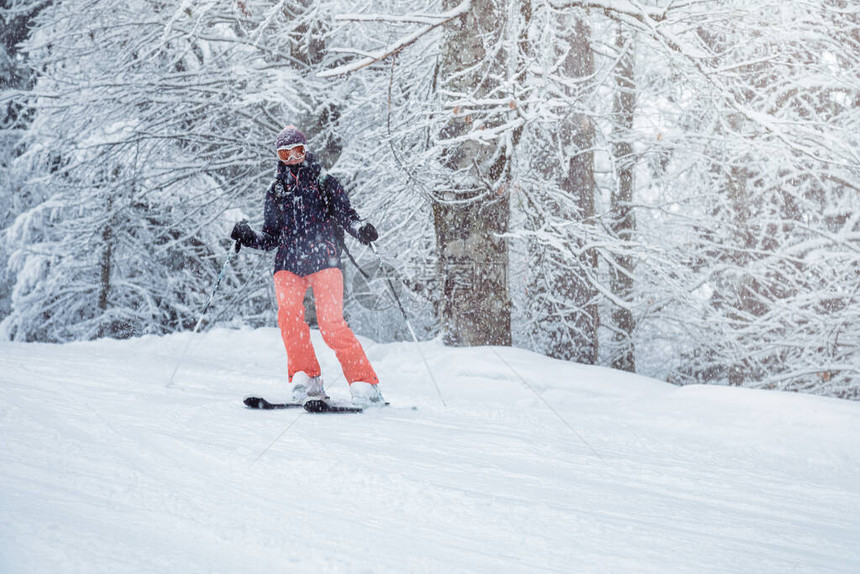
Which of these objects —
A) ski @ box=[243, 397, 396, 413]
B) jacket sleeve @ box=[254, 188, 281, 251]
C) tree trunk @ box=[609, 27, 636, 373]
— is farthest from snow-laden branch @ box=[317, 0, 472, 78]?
tree trunk @ box=[609, 27, 636, 373]

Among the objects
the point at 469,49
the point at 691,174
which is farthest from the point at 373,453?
the point at 691,174

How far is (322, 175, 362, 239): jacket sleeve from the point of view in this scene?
4371 mm

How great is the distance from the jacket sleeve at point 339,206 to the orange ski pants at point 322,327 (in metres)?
0.33

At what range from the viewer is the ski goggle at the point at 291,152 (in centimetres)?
428

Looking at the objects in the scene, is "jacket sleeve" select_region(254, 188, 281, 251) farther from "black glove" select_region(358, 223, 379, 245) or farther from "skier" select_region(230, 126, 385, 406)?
"black glove" select_region(358, 223, 379, 245)

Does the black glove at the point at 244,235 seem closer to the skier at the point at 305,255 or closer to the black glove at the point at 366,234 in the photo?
the skier at the point at 305,255

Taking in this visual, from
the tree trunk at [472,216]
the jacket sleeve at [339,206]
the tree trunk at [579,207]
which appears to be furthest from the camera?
the tree trunk at [579,207]

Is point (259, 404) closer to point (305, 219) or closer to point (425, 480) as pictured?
point (305, 219)

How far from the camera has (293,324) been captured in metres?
4.30

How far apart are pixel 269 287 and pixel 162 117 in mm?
3359

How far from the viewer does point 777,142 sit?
281 inches

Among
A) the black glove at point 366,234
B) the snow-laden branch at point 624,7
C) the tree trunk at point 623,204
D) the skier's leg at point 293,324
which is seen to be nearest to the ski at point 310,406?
the skier's leg at point 293,324

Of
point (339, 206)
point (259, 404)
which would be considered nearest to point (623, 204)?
point (339, 206)

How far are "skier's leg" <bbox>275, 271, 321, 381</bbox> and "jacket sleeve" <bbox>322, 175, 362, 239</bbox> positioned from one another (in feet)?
1.54
